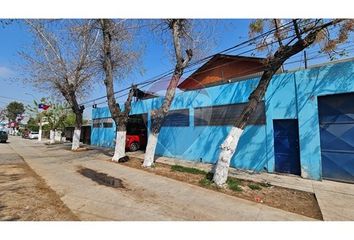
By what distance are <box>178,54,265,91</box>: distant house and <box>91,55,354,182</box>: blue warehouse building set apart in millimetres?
3541

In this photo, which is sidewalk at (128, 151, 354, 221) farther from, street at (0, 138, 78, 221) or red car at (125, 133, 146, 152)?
red car at (125, 133, 146, 152)

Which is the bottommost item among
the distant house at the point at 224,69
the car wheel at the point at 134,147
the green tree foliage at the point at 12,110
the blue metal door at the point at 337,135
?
the car wheel at the point at 134,147

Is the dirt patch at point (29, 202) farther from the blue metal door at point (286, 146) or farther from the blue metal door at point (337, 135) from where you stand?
the blue metal door at point (337, 135)

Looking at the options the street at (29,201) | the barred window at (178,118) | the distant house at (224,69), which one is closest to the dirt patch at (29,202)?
the street at (29,201)

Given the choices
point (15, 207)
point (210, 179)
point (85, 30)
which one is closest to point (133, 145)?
point (85, 30)

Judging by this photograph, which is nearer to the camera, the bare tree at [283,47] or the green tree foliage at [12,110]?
the bare tree at [283,47]

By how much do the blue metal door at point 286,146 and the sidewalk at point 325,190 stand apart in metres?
0.41

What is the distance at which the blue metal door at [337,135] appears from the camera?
7113 mm

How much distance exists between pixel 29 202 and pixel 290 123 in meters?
8.22

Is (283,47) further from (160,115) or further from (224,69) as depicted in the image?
(224,69)

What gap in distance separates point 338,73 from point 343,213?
4530 millimetres

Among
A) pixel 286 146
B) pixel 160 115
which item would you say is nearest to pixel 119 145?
pixel 160 115

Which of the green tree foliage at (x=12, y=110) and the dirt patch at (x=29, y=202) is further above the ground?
the green tree foliage at (x=12, y=110)

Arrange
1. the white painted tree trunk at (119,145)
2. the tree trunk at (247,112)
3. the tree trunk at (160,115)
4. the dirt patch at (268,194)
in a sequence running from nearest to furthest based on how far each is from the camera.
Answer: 1. the dirt patch at (268,194)
2. the tree trunk at (247,112)
3. the tree trunk at (160,115)
4. the white painted tree trunk at (119,145)
